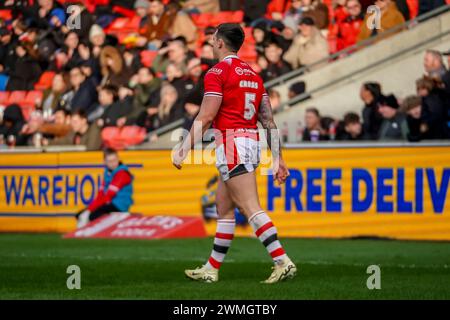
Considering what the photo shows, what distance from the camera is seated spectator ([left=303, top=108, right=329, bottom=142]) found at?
1800cm

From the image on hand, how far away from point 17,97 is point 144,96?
15.9ft

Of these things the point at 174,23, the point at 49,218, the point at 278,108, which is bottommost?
the point at 49,218

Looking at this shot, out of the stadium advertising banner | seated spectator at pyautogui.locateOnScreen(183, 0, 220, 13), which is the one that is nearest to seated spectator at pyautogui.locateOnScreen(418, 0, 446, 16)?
the stadium advertising banner

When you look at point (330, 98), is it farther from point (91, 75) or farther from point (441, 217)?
point (91, 75)

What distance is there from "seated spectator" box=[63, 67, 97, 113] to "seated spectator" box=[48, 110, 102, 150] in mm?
944

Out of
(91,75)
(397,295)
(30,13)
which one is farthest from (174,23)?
(397,295)

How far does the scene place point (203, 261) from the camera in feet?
44.0

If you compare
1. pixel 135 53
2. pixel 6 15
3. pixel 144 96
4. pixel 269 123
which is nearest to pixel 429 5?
pixel 144 96

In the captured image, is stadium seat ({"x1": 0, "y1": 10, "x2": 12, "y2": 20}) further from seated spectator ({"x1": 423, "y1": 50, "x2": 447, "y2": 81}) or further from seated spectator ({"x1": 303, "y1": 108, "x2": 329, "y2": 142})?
seated spectator ({"x1": 423, "y1": 50, "x2": 447, "y2": 81})

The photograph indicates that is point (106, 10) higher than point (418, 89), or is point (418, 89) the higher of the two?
point (106, 10)

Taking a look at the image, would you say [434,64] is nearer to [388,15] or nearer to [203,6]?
[388,15]

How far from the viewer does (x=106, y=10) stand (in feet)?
84.7

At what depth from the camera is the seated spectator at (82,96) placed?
22.5 meters

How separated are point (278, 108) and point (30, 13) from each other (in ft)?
32.0
